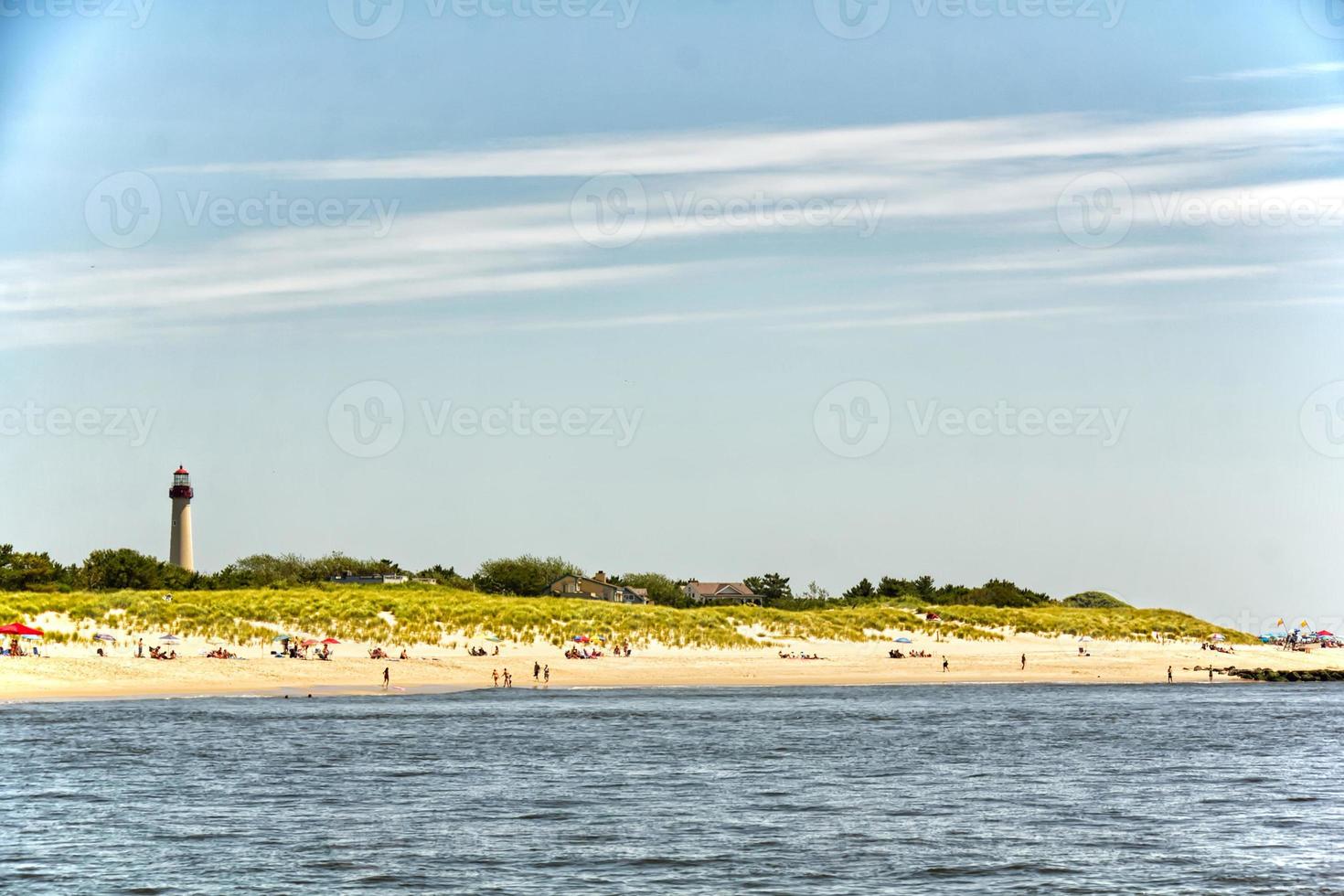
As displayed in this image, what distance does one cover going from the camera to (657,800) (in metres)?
33.4

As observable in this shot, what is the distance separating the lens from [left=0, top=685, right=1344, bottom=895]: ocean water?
81.8ft

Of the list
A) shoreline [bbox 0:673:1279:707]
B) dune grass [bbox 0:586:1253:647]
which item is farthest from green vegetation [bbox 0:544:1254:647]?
shoreline [bbox 0:673:1279:707]

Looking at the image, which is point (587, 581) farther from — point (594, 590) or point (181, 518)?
point (181, 518)

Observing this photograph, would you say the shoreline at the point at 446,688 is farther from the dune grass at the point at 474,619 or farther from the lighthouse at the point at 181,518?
the lighthouse at the point at 181,518

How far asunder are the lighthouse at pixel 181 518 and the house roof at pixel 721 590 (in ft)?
175

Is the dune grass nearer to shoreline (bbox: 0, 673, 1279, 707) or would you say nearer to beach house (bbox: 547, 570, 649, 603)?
shoreline (bbox: 0, 673, 1279, 707)

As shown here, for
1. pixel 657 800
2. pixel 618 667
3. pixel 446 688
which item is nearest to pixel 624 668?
pixel 618 667

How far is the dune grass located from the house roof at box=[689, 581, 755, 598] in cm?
4193

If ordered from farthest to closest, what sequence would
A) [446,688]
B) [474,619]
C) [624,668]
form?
[474,619] → [624,668] → [446,688]

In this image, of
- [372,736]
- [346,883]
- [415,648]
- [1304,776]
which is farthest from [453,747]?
[415,648]

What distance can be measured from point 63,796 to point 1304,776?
104 ft

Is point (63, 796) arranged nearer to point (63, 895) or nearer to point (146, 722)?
point (63, 895)

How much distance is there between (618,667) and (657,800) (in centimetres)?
4409

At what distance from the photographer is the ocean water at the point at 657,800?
24.9 m
